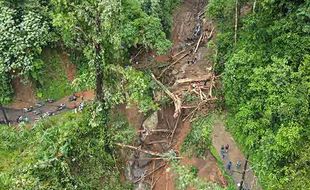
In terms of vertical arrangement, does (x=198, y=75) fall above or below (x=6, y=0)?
below

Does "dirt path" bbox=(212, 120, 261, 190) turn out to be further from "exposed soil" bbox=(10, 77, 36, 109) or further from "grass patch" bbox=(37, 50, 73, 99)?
"exposed soil" bbox=(10, 77, 36, 109)

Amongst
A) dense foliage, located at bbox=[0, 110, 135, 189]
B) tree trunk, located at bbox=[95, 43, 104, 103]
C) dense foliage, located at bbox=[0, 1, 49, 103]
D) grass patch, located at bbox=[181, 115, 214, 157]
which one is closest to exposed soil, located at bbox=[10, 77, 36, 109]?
dense foliage, located at bbox=[0, 1, 49, 103]

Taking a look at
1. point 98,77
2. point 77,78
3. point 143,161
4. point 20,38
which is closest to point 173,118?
point 143,161

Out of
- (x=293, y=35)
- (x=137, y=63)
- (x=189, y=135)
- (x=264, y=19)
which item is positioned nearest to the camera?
(x=293, y=35)

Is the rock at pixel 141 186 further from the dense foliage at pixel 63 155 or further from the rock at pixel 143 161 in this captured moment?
the dense foliage at pixel 63 155

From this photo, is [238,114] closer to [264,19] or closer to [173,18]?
[264,19]

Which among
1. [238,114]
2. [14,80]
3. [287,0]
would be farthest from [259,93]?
[14,80]

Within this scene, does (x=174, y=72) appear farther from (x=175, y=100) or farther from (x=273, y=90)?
(x=273, y=90)

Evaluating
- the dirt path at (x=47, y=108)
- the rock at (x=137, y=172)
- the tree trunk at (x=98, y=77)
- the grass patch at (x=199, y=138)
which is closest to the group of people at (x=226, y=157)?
the grass patch at (x=199, y=138)
